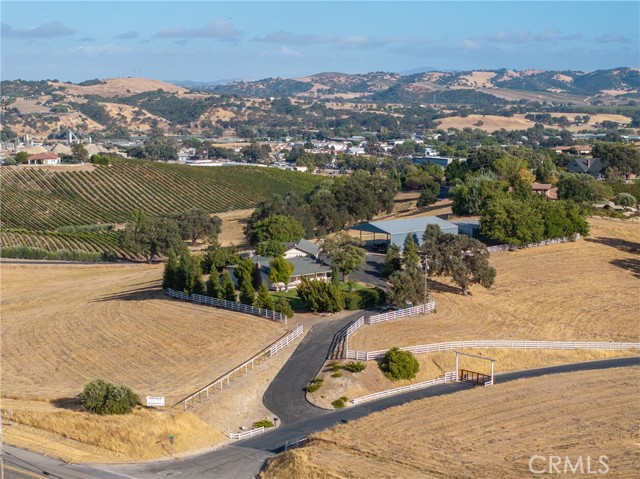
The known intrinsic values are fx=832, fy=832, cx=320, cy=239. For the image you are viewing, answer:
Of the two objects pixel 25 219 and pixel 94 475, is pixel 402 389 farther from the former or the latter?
pixel 25 219

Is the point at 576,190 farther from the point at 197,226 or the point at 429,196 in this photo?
the point at 197,226

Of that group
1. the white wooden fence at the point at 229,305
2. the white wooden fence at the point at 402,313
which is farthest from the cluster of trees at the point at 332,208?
the white wooden fence at the point at 402,313

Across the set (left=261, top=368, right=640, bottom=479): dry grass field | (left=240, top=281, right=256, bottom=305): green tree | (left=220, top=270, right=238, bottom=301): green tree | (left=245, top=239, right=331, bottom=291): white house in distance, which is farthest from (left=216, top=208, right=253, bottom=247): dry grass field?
(left=261, top=368, right=640, bottom=479): dry grass field

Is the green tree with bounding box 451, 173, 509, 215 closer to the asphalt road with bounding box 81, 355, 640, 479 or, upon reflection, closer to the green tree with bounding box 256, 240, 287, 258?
the green tree with bounding box 256, 240, 287, 258

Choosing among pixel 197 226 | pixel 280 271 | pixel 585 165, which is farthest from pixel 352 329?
pixel 585 165

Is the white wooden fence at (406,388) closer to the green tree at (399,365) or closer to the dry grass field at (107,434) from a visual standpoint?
the green tree at (399,365)
